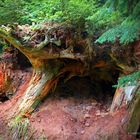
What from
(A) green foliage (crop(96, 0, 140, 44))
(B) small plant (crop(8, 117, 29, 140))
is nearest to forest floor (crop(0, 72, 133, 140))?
(B) small plant (crop(8, 117, 29, 140))

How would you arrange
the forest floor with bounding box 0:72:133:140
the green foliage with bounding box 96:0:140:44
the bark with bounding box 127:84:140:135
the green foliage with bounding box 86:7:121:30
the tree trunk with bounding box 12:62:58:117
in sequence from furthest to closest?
the tree trunk with bounding box 12:62:58:117 < the forest floor with bounding box 0:72:133:140 < the green foliage with bounding box 86:7:121:30 < the bark with bounding box 127:84:140:135 < the green foliage with bounding box 96:0:140:44

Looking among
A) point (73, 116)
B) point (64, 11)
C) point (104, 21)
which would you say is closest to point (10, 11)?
point (64, 11)

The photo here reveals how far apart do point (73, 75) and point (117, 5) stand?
3.11m

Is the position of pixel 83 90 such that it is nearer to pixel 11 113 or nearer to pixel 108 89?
pixel 108 89

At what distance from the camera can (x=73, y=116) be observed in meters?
6.50

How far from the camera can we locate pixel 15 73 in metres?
7.50

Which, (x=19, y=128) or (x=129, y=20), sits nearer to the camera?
(x=129, y=20)

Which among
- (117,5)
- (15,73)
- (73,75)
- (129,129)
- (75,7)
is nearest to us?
(117,5)

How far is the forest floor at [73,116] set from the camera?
5891 mm

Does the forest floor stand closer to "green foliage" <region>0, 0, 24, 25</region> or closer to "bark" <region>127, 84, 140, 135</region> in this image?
"bark" <region>127, 84, 140, 135</region>

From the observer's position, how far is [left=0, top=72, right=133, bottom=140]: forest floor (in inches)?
232

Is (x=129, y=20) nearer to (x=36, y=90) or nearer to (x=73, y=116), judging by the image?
(x=73, y=116)

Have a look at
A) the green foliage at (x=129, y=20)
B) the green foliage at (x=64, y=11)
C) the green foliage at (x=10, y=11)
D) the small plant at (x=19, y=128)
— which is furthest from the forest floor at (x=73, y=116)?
the green foliage at (x=129, y=20)

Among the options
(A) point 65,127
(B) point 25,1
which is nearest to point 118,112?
(A) point 65,127
